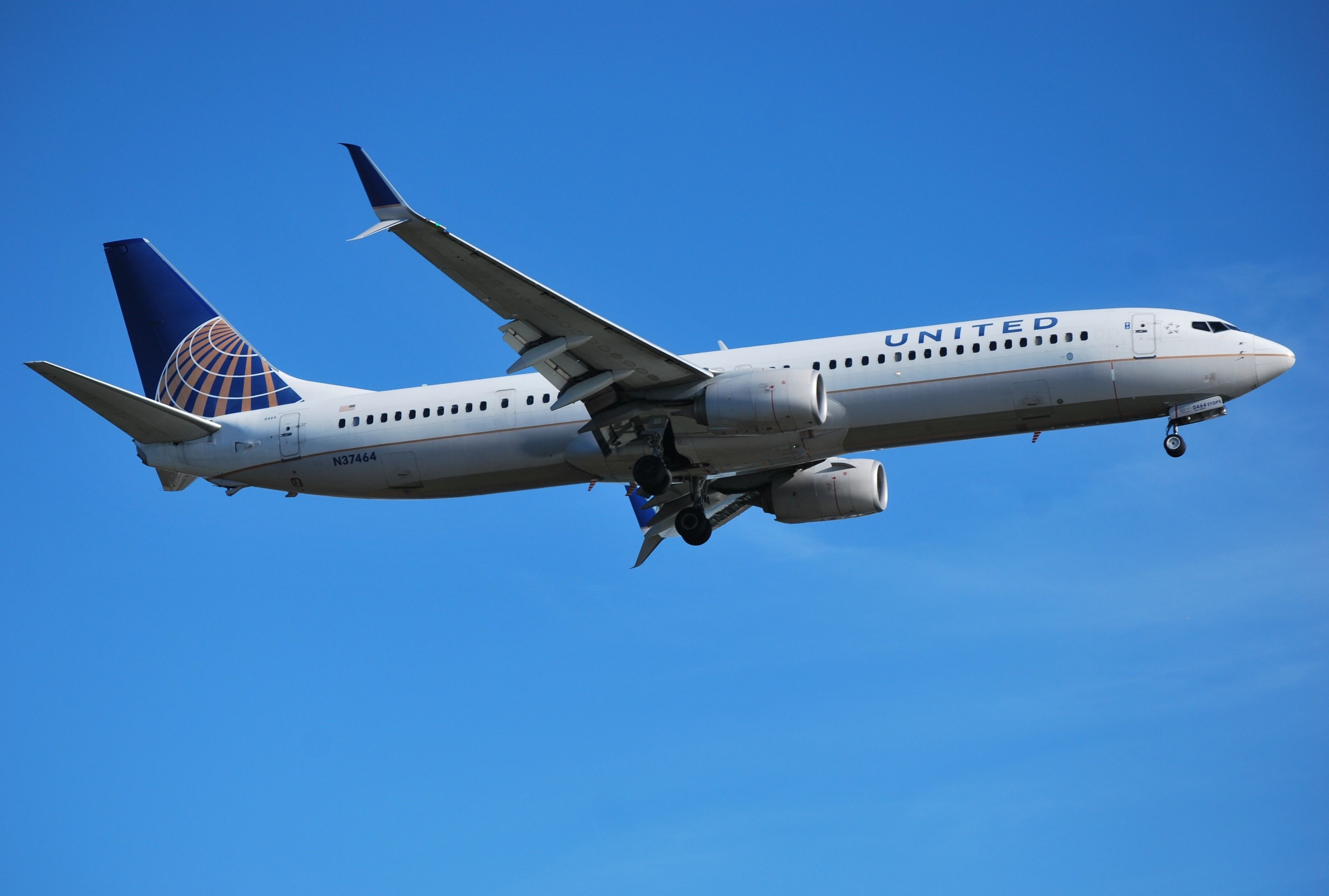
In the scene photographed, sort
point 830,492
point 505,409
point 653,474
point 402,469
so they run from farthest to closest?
1. point 830,492
2. point 402,469
3. point 505,409
4. point 653,474

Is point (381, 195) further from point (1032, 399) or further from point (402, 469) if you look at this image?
point (1032, 399)

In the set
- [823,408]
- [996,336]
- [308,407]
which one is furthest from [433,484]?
[996,336]

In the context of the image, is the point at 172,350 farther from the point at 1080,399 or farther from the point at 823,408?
the point at 1080,399

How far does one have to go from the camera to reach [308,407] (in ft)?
122

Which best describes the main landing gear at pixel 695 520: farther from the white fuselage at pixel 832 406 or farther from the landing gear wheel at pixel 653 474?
the white fuselage at pixel 832 406

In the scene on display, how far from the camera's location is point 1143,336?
32.5 meters

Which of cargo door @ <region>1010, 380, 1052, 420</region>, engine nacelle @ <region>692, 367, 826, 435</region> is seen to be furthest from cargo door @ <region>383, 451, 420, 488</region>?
cargo door @ <region>1010, 380, 1052, 420</region>

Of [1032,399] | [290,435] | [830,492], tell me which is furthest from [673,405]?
[290,435]

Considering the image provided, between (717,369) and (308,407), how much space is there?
11.6 m

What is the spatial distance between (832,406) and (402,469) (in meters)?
11.6

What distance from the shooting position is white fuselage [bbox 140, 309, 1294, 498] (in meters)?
32.3

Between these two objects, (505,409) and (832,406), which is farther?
(505,409)

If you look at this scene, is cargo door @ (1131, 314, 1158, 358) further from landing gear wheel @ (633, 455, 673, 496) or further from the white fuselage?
landing gear wheel @ (633, 455, 673, 496)

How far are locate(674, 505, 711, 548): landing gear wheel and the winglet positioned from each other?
14.0 metres
